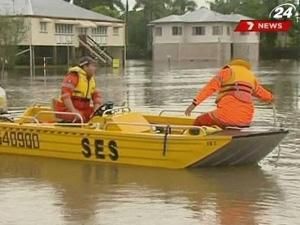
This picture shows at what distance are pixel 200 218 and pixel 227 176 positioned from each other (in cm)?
264

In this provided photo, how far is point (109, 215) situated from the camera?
841 cm

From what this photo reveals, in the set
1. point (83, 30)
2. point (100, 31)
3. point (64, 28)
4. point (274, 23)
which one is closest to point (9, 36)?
point (64, 28)

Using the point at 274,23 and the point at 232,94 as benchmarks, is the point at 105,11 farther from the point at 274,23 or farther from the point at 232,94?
the point at 232,94

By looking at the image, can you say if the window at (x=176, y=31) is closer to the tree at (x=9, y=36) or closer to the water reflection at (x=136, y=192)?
the tree at (x=9, y=36)

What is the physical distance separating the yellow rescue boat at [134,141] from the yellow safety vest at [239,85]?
50cm

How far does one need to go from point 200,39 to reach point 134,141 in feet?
272

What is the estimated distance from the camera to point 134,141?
1134cm

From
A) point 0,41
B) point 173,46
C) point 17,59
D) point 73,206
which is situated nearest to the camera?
point 73,206

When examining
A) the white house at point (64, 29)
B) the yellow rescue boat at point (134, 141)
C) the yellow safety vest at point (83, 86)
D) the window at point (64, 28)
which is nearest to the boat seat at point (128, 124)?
the yellow rescue boat at point (134, 141)

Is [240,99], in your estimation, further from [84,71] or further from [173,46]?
[173,46]

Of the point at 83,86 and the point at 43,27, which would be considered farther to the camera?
the point at 43,27

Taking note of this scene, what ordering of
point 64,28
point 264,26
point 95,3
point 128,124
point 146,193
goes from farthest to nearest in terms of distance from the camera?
point 95,3, point 264,26, point 64,28, point 128,124, point 146,193

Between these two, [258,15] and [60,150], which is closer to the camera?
[60,150]

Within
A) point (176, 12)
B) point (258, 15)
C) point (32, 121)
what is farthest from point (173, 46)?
point (32, 121)
